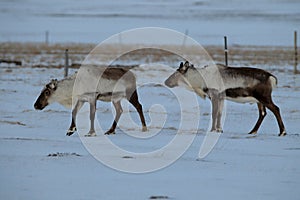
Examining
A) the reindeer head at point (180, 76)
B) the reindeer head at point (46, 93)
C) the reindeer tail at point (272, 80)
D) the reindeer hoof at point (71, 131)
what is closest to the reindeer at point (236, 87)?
the reindeer tail at point (272, 80)

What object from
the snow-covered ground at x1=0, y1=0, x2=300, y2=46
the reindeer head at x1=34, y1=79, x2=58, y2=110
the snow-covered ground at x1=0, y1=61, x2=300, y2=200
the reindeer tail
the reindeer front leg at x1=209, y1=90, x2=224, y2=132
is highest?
the snow-covered ground at x1=0, y1=0, x2=300, y2=46

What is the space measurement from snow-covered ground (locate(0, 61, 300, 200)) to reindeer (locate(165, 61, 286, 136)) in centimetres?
36

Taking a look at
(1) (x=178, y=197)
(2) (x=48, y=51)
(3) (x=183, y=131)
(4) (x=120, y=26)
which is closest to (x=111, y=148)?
(3) (x=183, y=131)

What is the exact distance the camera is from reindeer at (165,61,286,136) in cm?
1272

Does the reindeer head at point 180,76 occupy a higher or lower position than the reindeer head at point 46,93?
higher

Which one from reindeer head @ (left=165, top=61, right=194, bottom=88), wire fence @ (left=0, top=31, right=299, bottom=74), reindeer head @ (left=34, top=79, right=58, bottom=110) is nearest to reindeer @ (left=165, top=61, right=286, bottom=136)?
reindeer head @ (left=165, top=61, right=194, bottom=88)

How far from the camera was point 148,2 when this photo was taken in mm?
78625

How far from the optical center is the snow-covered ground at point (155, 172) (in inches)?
304

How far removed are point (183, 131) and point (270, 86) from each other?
185 cm

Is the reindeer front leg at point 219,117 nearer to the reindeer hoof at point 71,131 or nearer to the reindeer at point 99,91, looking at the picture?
the reindeer at point 99,91

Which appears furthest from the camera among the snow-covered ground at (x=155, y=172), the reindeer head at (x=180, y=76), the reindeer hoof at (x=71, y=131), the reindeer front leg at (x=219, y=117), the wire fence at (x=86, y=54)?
the wire fence at (x=86, y=54)

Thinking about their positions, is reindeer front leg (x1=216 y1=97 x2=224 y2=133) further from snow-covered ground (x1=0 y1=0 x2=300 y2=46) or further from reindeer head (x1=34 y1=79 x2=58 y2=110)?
snow-covered ground (x1=0 y1=0 x2=300 y2=46)

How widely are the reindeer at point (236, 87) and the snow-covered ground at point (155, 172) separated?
359 millimetres

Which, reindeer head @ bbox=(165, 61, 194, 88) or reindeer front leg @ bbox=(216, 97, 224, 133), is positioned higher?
reindeer head @ bbox=(165, 61, 194, 88)
